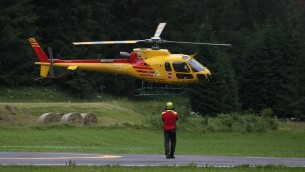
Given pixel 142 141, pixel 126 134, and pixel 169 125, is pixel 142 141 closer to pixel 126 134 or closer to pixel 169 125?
pixel 126 134

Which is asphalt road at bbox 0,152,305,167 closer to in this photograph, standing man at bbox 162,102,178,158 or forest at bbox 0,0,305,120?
standing man at bbox 162,102,178,158

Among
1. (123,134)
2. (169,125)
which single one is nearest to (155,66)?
(123,134)

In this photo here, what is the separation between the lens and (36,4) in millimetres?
76562

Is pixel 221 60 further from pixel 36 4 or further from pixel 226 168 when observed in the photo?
pixel 226 168

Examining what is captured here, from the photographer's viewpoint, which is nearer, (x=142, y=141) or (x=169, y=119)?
(x=169, y=119)

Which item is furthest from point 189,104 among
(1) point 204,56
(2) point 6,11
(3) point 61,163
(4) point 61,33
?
(3) point 61,163

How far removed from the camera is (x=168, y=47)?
83438mm

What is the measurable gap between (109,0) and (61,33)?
11.5 meters

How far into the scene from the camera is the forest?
229 feet

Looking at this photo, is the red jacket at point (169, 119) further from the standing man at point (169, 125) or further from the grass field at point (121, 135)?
the grass field at point (121, 135)

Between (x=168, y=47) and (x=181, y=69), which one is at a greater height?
(x=168, y=47)

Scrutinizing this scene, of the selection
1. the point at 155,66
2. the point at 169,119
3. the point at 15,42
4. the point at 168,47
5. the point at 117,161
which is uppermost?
the point at 15,42

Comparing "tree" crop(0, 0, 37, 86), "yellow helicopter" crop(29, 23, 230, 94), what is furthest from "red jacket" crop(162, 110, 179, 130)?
"tree" crop(0, 0, 37, 86)

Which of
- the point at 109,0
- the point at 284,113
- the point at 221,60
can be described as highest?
the point at 109,0
